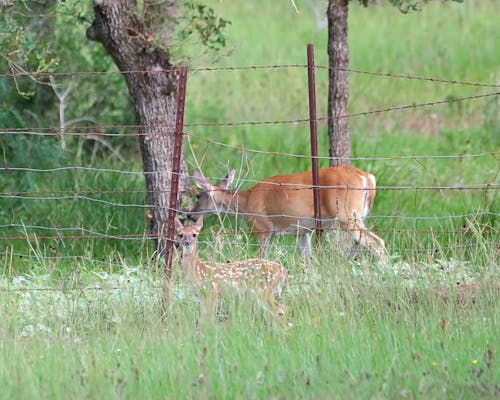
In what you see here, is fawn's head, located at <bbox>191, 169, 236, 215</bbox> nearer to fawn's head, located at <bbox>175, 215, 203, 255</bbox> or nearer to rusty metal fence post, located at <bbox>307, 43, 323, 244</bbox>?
rusty metal fence post, located at <bbox>307, 43, 323, 244</bbox>

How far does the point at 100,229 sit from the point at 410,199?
3786mm

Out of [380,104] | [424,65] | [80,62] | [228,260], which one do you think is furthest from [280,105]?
[228,260]

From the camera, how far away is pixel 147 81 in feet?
38.5

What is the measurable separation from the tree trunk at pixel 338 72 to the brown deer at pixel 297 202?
283 millimetres

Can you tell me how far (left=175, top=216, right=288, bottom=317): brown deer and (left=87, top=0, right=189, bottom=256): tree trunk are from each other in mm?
2160

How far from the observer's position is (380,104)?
18.9 m

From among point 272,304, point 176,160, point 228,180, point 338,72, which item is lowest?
point 272,304

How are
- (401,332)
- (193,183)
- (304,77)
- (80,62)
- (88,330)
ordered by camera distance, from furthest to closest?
(304,77) → (80,62) → (193,183) → (88,330) → (401,332)

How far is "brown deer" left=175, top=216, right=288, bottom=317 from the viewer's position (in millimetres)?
8672

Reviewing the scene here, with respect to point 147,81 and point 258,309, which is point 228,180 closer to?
point 147,81

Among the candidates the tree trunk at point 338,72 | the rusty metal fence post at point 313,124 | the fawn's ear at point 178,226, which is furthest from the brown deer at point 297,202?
the fawn's ear at point 178,226

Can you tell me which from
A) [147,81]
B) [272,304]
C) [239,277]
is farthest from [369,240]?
[272,304]

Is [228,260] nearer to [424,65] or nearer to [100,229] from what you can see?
[100,229]

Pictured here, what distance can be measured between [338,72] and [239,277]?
12.2 feet
